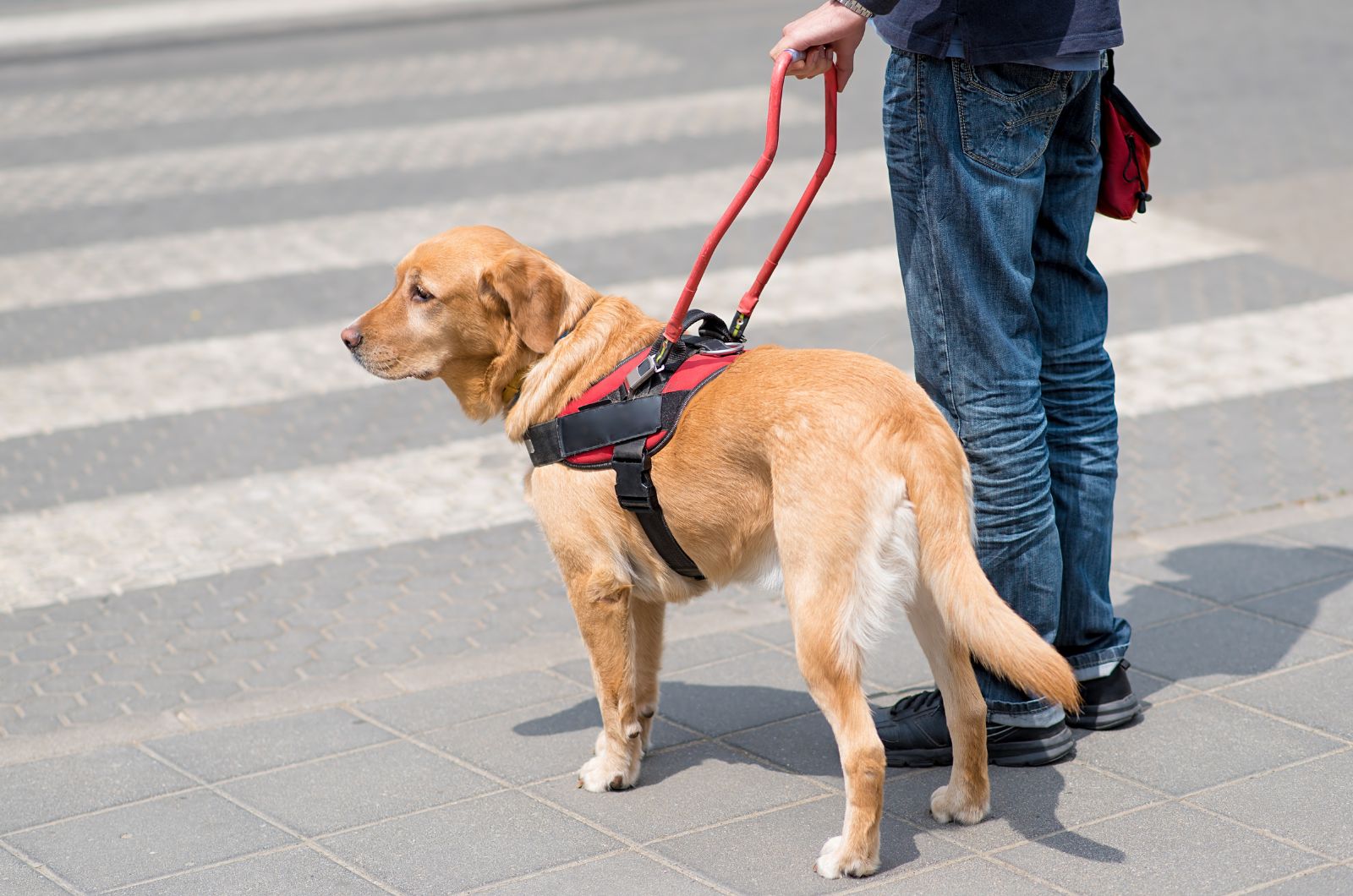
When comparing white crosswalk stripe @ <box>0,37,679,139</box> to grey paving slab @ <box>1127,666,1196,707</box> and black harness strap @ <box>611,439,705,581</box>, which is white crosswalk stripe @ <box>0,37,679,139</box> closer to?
black harness strap @ <box>611,439,705,581</box>

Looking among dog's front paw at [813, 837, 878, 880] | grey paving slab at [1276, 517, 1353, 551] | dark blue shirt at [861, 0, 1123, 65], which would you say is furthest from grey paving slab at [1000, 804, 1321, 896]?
grey paving slab at [1276, 517, 1353, 551]

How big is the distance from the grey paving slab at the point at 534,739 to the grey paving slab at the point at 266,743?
0.23 metres

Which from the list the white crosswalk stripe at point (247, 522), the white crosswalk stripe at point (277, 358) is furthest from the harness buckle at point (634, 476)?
the white crosswalk stripe at point (277, 358)

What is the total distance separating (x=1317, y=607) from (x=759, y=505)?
2.17 metres

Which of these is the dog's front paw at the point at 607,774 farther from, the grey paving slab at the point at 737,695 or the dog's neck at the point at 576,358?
the dog's neck at the point at 576,358

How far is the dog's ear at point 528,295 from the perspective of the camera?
370cm

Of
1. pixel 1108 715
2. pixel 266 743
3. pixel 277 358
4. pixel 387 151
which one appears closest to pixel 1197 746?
pixel 1108 715

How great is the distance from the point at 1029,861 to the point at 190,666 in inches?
106

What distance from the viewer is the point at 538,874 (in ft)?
10.9

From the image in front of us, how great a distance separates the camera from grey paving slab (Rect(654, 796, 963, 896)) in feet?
10.7

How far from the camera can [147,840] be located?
357cm

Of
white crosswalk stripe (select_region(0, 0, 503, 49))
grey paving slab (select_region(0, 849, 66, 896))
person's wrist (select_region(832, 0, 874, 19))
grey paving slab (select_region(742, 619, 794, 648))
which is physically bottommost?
grey paving slab (select_region(742, 619, 794, 648))

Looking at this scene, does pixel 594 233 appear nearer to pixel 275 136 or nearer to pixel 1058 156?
pixel 275 136

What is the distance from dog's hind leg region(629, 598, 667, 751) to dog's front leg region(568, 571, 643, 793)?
0.56ft
